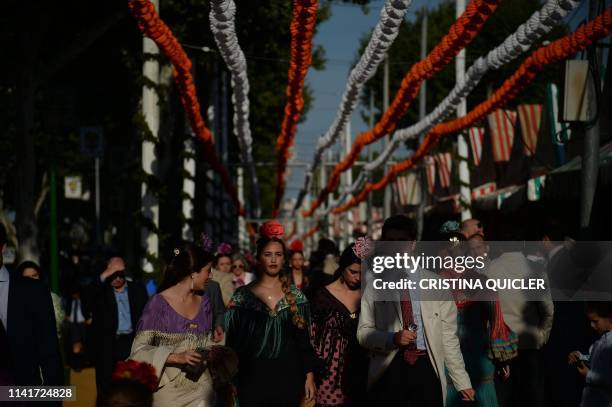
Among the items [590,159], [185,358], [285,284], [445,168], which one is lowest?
[185,358]

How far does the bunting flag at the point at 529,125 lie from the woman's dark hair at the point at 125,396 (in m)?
19.4

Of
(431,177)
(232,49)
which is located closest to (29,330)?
(232,49)

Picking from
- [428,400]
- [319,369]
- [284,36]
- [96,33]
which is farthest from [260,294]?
[284,36]

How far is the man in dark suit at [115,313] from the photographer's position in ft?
35.7

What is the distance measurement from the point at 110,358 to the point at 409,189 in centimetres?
2844

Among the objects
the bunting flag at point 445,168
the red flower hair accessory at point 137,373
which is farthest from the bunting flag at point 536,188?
the bunting flag at point 445,168

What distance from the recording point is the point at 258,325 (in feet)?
24.8

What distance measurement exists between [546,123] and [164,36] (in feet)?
35.0

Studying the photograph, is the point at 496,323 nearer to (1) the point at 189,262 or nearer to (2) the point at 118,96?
(1) the point at 189,262

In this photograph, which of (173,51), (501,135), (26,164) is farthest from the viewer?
(501,135)

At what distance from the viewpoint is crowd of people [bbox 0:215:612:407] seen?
617 centimetres

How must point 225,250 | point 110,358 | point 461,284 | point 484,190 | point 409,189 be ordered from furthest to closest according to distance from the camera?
point 409,189 < point 484,190 < point 225,250 < point 110,358 < point 461,284

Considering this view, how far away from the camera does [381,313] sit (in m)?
7.73

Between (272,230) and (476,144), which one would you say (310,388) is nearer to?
(272,230)
